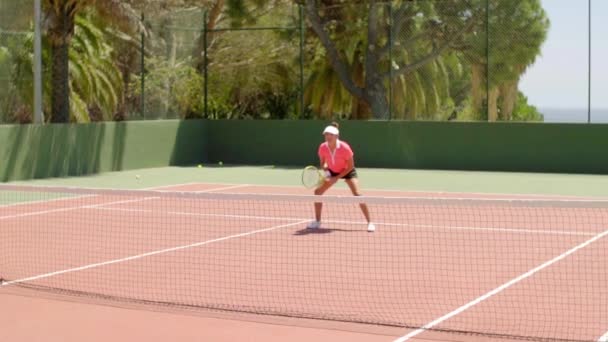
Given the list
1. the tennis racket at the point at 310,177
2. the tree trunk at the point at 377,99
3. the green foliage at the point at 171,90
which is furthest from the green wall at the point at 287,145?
the tennis racket at the point at 310,177

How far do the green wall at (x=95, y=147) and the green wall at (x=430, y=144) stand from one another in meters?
1.03

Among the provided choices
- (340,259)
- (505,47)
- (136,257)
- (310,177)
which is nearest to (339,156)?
(310,177)

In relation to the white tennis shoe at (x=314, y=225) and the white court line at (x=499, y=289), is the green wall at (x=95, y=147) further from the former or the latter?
the white court line at (x=499, y=289)

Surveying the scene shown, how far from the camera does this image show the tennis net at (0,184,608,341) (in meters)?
7.62

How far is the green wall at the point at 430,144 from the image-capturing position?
842 inches

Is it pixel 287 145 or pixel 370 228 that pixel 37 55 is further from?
pixel 370 228

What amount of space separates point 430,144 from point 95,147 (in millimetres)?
7253

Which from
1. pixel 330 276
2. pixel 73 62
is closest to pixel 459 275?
pixel 330 276

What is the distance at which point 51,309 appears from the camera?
766 cm

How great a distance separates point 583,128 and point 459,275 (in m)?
13.0

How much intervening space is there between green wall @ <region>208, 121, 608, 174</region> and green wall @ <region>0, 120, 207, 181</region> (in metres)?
1.03

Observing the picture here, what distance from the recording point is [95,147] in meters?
21.5

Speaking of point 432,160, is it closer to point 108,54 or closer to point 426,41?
point 426,41

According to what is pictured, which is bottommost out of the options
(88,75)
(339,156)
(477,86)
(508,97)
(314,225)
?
(314,225)
